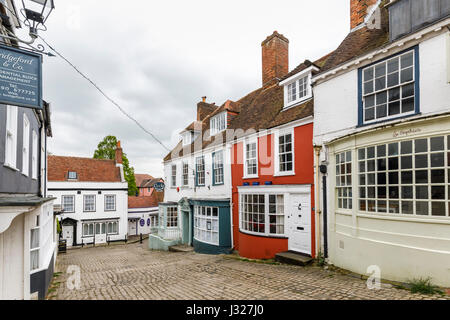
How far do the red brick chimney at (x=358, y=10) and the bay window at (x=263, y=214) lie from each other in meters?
7.93

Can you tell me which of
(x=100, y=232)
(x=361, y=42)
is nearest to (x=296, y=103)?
(x=361, y=42)

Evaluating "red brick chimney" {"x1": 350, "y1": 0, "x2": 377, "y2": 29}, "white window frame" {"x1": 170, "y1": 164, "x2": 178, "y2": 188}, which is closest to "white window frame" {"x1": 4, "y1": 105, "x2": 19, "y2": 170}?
"red brick chimney" {"x1": 350, "y1": 0, "x2": 377, "y2": 29}

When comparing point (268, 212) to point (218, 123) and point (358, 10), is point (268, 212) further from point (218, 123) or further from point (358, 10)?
point (358, 10)

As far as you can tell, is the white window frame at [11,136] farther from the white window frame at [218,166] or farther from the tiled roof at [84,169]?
the tiled roof at [84,169]

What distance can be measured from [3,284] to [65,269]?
7.78m

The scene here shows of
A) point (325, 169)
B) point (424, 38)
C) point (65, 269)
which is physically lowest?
point (65, 269)

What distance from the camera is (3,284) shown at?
4996 mm

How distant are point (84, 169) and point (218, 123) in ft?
59.3

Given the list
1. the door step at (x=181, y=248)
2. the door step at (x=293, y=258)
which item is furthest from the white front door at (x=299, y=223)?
the door step at (x=181, y=248)

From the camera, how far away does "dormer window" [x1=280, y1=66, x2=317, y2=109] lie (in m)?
11.1

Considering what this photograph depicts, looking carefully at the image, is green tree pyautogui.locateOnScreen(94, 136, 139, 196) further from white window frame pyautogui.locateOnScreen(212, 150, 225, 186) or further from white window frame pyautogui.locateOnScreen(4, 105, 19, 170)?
white window frame pyautogui.locateOnScreen(4, 105, 19, 170)
